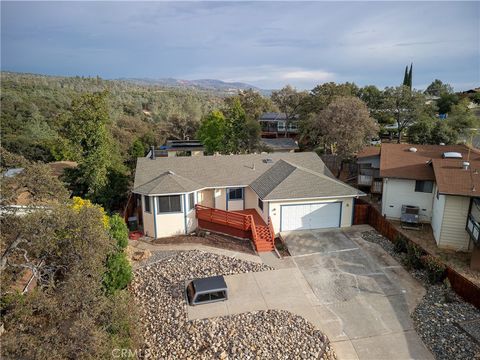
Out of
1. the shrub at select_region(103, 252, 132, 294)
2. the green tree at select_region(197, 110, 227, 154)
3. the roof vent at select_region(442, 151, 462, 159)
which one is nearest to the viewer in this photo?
the shrub at select_region(103, 252, 132, 294)

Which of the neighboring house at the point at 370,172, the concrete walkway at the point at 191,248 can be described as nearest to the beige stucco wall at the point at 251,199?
the concrete walkway at the point at 191,248

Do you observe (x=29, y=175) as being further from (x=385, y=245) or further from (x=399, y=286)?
(x=385, y=245)

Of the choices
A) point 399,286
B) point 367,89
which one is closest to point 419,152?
point 399,286

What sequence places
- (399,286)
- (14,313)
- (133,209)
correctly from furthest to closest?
(133,209) → (399,286) → (14,313)

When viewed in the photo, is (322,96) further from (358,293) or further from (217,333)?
(217,333)

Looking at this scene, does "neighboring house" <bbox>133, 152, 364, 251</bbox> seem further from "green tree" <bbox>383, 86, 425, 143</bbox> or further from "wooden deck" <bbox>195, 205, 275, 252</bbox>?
"green tree" <bbox>383, 86, 425, 143</bbox>

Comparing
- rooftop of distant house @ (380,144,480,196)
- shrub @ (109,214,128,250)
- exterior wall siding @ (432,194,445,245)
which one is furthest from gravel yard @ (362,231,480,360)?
shrub @ (109,214,128,250)

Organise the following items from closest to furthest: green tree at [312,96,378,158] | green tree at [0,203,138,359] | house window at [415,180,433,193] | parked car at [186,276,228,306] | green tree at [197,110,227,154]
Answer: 1. green tree at [0,203,138,359]
2. parked car at [186,276,228,306]
3. house window at [415,180,433,193]
4. green tree at [312,96,378,158]
5. green tree at [197,110,227,154]
